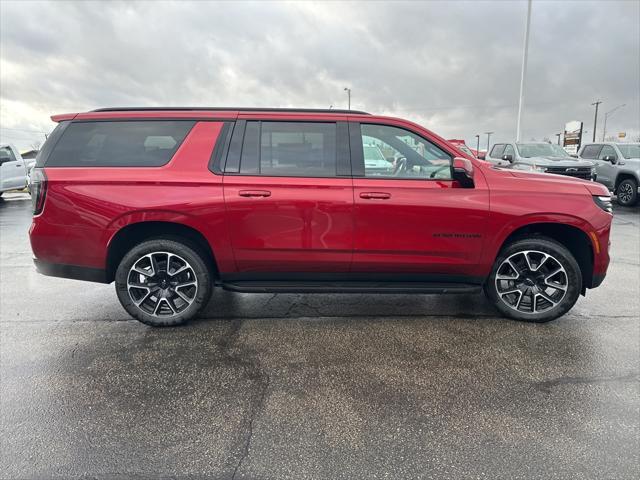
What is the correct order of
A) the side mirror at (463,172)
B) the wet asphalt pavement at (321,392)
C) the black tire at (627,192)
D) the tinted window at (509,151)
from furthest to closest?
the tinted window at (509,151) → the black tire at (627,192) → the side mirror at (463,172) → the wet asphalt pavement at (321,392)

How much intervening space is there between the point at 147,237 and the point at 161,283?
434mm

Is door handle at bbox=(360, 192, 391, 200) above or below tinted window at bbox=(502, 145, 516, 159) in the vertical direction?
below

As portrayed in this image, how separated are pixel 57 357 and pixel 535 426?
11.2 ft

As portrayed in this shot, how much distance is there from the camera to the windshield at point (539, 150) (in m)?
13.1

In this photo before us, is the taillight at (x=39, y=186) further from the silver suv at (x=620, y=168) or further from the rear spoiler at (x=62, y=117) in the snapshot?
the silver suv at (x=620, y=168)

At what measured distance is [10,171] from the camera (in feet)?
42.8

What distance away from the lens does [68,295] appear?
15.4 ft

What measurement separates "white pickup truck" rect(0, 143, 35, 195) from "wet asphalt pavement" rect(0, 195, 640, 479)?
11.1 meters

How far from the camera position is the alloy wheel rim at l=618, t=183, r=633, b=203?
12441 mm

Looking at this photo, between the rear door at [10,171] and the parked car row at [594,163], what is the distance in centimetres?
1488

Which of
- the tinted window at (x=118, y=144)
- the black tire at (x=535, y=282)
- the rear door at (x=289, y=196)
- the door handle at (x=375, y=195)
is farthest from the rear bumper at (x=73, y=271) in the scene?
the black tire at (x=535, y=282)

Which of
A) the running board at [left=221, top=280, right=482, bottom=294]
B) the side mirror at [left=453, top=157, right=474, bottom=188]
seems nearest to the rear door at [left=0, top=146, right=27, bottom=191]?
the running board at [left=221, top=280, right=482, bottom=294]

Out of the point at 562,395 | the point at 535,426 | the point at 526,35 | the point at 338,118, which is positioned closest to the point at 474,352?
the point at 562,395

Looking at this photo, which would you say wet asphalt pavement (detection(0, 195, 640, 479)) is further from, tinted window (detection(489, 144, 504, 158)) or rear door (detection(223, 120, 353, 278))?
tinted window (detection(489, 144, 504, 158))
